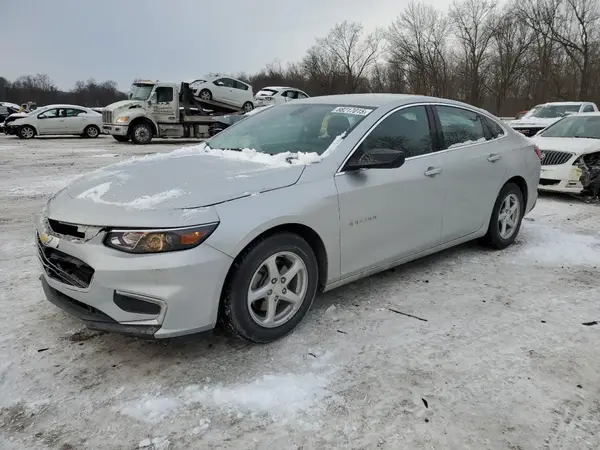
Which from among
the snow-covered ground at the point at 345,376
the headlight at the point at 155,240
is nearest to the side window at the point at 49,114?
the snow-covered ground at the point at 345,376

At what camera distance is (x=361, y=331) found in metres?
3.32

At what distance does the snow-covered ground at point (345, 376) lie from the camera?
2.32 meters

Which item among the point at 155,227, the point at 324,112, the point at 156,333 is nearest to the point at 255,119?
the point at 324,112

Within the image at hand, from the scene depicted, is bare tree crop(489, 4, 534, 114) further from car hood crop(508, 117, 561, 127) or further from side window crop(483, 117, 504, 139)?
side window crop(483, 117, 504, 139)

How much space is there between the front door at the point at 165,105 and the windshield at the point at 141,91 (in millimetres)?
335

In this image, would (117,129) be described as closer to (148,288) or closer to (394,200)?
(394,200)

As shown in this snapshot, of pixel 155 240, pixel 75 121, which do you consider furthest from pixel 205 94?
pixel 155 240

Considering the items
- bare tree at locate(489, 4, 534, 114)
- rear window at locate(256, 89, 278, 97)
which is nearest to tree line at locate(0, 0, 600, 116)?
bare tree at locate(489, 4, 534, 114)

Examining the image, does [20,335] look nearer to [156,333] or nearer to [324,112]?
[156,333]

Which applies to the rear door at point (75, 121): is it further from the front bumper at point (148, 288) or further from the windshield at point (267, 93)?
the front bumper at point (148, 288)

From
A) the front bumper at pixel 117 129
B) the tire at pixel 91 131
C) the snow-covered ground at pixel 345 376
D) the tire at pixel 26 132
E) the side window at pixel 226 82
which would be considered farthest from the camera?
the tire at pixel 91 131

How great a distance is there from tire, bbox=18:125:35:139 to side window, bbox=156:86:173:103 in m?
6.52

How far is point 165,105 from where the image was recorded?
1955 centimetres

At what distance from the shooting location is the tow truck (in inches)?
744
